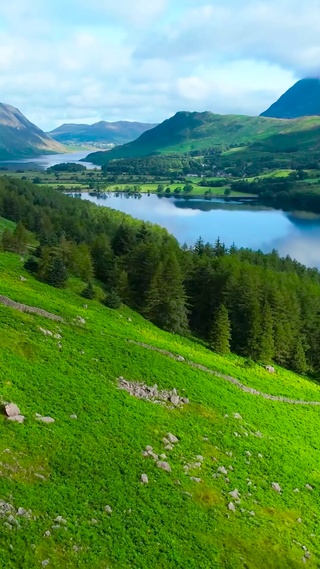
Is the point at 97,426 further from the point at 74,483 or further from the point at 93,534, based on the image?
the point at 93,534

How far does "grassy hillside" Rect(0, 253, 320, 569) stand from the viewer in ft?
67.9

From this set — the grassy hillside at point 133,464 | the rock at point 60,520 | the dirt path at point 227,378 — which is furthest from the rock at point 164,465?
the dirt path at point 227,378

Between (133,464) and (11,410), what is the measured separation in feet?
24.8

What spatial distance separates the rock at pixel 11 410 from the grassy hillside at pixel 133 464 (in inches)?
17.4

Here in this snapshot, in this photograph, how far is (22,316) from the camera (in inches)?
1559

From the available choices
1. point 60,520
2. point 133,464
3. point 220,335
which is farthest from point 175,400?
point 220,335

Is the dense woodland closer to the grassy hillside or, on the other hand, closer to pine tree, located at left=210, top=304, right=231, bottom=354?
pine tree, located at left=210, top=304, right=231, bottom=354

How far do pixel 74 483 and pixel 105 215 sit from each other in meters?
136

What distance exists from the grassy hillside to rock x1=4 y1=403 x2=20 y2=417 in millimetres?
441

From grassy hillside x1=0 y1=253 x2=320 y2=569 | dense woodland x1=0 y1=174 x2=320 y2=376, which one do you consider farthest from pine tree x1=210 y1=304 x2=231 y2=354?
grassy hillside x1=0 y1=253 x2=320 y2=569

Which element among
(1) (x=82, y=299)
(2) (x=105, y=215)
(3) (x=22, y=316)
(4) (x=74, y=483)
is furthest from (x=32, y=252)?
(2) (x=105, y=215)

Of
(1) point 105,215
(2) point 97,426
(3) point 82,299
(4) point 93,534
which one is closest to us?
(4) point 93,534

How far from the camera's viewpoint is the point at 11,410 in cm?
2588

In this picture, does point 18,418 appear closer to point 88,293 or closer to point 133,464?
point 133,464
